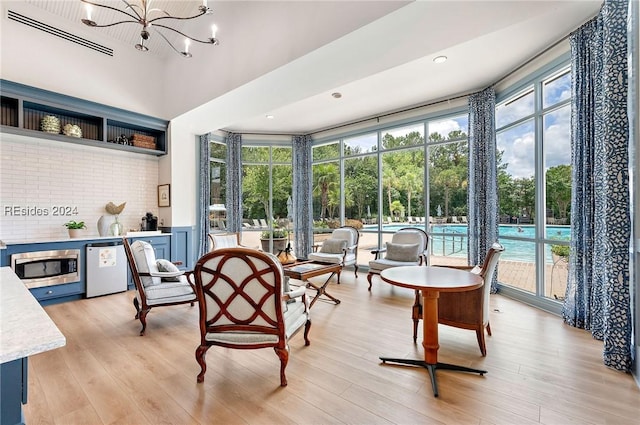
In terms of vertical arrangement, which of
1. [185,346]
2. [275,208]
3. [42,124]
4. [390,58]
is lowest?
[185,346]

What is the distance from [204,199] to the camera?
6410mm

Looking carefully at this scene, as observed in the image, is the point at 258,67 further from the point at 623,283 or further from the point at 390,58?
the point at 623,283

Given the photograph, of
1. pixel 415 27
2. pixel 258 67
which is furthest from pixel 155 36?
pixel 415 27

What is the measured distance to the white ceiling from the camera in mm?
2789

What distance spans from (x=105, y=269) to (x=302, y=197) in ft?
13.8

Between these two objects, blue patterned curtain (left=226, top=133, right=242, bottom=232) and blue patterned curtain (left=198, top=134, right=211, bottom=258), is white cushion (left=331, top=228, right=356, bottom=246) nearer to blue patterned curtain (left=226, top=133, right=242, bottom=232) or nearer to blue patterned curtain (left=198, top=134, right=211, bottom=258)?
blue patterned curtain (left=226, top=133, right=242, bottom=232)

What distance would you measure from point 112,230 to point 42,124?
1.84 meters

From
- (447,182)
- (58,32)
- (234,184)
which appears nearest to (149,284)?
(234,184)

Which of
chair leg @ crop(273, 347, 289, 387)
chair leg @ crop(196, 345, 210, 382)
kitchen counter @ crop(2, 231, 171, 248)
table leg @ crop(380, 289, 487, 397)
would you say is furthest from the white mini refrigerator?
table leg @ crop(380, 289, 487, 397)

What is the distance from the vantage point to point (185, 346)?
9.52ft

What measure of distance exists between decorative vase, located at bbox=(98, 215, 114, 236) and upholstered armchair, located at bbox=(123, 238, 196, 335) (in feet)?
7.01

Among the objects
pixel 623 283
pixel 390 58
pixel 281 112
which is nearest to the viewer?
pixel 623 283

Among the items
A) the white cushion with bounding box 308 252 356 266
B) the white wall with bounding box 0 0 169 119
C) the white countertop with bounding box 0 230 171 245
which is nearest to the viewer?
the white countertop with bounding box 0 230 171 245

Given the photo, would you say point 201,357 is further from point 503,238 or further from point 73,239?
point 503,238
